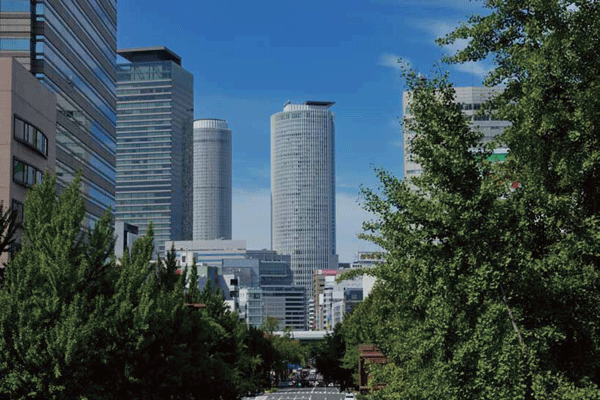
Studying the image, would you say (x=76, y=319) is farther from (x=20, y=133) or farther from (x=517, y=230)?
(x=20, y=133)

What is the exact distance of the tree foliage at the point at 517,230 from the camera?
2075 centimetres

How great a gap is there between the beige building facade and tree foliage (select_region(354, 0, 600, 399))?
3883 centimetres

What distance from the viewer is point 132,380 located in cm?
3628

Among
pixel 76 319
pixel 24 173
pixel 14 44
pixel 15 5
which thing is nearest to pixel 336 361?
pixel 14 44

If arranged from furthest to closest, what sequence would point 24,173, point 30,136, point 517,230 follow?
1. point 30,136
2. point 24,173
3. point 517,230

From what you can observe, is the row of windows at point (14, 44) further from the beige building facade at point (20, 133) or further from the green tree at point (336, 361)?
the green tree at point (336, 361)

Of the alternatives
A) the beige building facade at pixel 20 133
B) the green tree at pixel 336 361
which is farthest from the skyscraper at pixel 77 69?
the beige building facade at pixel 20 133

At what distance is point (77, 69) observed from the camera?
381ft

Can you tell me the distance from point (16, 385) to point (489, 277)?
64.0 feet

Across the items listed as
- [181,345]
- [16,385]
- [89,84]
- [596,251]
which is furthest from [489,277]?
[89,84]

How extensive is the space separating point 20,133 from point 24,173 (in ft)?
8.46

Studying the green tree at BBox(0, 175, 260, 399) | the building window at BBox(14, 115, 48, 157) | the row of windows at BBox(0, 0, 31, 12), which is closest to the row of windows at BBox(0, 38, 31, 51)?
the row of windows at BBox(0, 0, 31, 12)

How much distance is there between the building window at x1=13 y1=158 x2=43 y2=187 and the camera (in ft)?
196

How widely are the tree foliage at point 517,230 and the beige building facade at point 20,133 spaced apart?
127 feet
